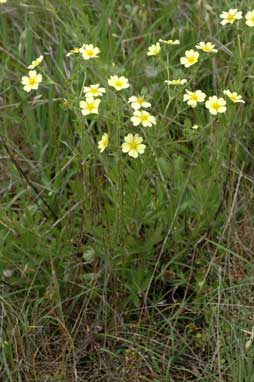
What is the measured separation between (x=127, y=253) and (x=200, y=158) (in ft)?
1.12

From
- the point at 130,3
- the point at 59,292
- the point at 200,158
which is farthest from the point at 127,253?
the point at 130,3

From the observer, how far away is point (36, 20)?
255 cm

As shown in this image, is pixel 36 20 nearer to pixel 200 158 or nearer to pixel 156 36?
pixel 156 36

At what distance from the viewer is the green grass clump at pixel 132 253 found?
1754 millimetres

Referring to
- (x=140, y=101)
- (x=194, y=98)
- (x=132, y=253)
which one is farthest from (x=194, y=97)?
(x=132, y=253)

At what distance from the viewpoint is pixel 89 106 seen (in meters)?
1.66

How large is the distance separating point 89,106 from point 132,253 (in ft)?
1.37

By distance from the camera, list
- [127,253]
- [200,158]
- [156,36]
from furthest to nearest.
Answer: [156,36] < [200,158] < [127,253]

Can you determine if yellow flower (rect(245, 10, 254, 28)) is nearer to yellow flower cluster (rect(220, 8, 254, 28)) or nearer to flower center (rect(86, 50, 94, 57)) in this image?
yellow flower cluster (rect(220, 8, 254, 28))

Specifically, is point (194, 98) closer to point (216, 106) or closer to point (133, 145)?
point (216, 106)

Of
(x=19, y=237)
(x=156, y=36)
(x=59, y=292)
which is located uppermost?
(x=156, y=36)

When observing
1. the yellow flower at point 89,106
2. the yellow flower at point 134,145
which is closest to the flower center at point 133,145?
the yellow flower at point 134,145

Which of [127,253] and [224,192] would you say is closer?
[127,253]

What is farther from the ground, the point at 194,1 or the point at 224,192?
the point at 194,1
